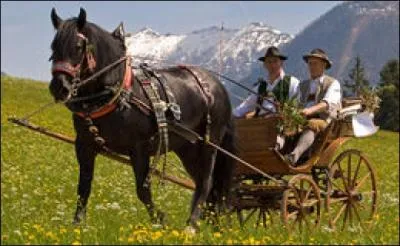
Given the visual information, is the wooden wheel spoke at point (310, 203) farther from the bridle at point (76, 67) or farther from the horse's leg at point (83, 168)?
the bridle at point (76, 67)

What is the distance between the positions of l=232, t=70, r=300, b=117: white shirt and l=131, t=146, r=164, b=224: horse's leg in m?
3.37

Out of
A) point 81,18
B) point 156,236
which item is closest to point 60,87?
point 81,18

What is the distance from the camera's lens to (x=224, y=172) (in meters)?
11.8

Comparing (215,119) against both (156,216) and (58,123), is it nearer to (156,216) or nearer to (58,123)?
(156,216)

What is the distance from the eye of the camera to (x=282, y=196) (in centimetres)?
1134

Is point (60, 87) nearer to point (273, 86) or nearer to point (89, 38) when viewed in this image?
point (89, 38)

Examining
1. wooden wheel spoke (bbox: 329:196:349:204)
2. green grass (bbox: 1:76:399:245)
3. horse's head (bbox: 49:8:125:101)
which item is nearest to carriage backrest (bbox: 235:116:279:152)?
green grass (bbox: 1:76:399:245)

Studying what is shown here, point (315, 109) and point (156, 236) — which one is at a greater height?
point (315, 109)

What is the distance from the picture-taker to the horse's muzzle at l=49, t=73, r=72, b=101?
28.3 ft

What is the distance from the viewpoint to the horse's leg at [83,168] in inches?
378

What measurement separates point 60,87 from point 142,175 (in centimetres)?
158

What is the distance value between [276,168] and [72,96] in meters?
4.11

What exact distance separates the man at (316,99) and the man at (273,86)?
343 mm

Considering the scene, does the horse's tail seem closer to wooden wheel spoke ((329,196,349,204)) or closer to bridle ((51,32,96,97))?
wooden wheel spoke ((329,196,349,204))
